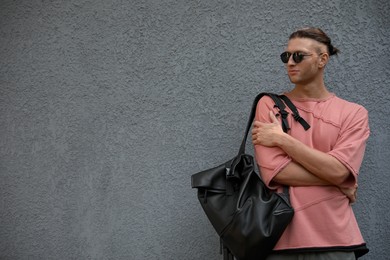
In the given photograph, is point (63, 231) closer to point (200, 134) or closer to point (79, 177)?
point (79, 177)

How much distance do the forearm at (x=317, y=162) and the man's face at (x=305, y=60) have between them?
0.37 meters

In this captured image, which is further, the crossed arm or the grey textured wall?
the grey textured wall

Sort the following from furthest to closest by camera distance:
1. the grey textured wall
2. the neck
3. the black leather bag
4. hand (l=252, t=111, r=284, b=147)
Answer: the grey textured wall
the neck
hand (l=252, t=111, r=284, b=147)
the black leather bag

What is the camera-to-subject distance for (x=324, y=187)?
7.35ft

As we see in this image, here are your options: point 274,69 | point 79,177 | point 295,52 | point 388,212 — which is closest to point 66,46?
point 79,177

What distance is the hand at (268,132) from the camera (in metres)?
2.27

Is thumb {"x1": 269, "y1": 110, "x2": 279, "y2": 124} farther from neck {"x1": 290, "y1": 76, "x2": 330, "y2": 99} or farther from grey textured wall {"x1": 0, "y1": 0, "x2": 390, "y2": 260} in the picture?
grey textured wall {"x1": 0, "y1": 0, "x2": 390, "y2": 260}

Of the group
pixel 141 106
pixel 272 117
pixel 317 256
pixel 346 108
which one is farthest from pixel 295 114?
pixel 141 106

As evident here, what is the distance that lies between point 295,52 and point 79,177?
2.02m

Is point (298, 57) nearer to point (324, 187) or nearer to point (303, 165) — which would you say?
point (303, 165)

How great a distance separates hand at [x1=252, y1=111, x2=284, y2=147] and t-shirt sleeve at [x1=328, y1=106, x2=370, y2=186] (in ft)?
0.94

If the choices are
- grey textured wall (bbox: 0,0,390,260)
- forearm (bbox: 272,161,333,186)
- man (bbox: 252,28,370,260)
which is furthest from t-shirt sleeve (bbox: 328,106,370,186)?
grey textured wall (bbox: 0,0,390,260)

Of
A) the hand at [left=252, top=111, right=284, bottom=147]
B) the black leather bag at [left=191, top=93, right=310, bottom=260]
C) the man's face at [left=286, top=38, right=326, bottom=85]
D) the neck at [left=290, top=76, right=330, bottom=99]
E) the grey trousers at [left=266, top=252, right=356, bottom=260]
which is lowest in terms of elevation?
the grey trousers at [left=266, top=252, right=356, bottom=260]

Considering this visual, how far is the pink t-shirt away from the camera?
218 cm
